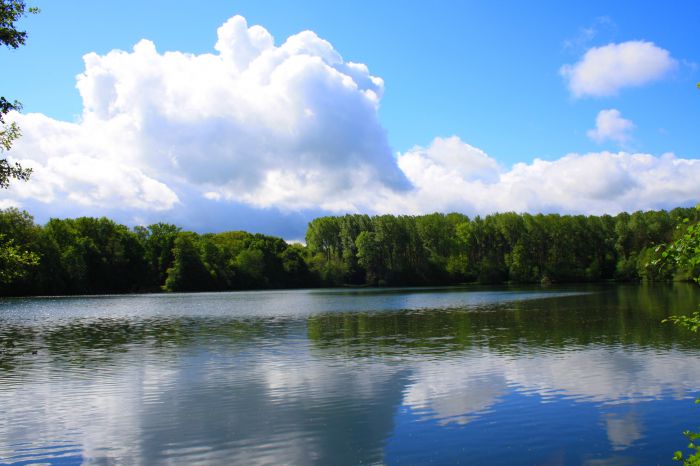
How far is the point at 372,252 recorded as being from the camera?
515 feet

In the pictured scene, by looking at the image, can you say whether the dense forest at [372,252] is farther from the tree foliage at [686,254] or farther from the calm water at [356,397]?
the tree foliage at [686,254]

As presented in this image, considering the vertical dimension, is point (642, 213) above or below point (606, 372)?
above

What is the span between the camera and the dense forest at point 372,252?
129 metres

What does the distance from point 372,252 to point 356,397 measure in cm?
13775

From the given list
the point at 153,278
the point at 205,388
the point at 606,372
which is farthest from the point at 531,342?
the point at 153,278

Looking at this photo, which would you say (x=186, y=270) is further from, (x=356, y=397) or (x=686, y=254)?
(x=686, y=254)

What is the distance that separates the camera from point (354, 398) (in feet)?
62.7

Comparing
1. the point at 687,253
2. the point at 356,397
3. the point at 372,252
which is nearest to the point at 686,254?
the point at 687,253

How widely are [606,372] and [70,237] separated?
4694 inches

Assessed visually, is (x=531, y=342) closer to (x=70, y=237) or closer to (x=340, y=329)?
(x=340, y=329)

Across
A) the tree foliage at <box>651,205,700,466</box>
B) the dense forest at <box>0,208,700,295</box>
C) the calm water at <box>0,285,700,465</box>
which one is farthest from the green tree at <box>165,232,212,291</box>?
the tree foliage at <box>651,205,700,466</box>

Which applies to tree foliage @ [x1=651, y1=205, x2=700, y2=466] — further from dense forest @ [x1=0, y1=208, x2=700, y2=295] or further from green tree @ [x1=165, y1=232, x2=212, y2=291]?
green tree @ [x1=165, y1=232, x2=212, y2=291]

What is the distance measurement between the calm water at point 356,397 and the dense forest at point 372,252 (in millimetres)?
95790

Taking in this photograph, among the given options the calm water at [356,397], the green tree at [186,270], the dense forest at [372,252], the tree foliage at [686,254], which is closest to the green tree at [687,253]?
the tree foliage at [686,254]
